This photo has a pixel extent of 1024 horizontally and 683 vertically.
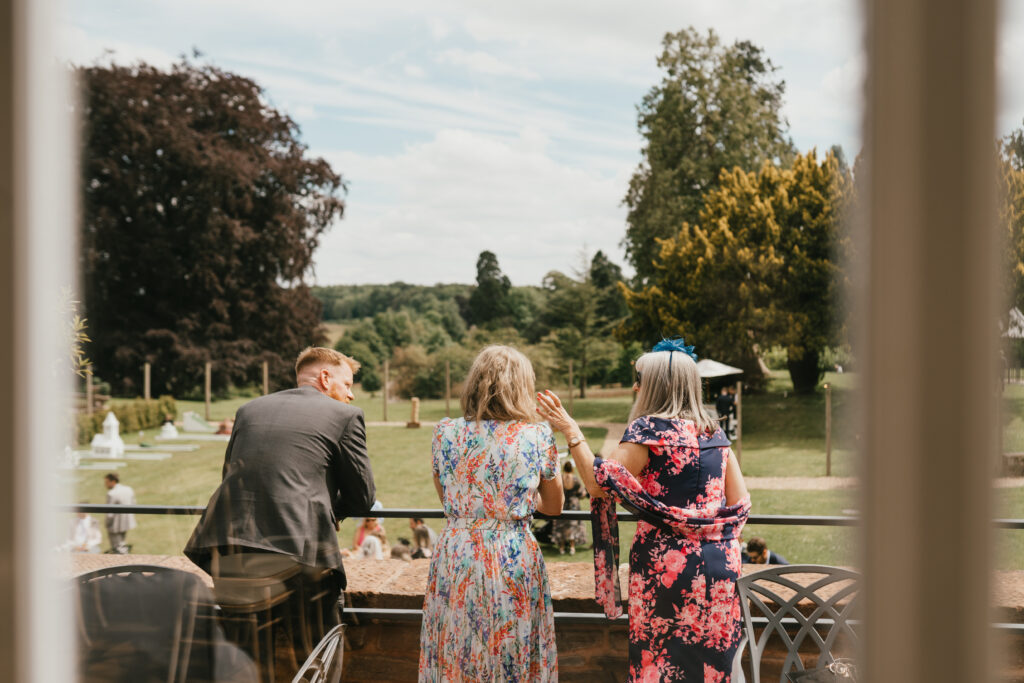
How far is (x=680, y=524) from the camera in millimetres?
1518

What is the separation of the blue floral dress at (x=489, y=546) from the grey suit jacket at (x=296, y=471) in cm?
38

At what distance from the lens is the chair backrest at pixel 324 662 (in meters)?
1.55

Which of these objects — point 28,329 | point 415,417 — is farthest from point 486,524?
point 415,417

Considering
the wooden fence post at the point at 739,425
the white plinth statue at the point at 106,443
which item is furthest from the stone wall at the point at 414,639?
the wooden fence post at the point at 739,425

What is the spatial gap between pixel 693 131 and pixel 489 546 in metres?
8.14

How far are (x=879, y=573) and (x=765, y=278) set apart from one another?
25.1ft

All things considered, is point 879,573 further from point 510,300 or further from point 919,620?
point 510,300

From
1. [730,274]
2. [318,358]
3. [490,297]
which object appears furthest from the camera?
[490,297]

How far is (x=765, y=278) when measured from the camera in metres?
7.58

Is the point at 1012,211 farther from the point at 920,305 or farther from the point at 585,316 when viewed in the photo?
the point at 585,316

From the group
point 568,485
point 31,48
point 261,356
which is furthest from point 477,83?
point 31,48

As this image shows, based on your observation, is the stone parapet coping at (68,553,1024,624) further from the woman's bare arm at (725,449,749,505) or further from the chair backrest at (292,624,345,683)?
the woman's bare arm at (725,449,749,505)

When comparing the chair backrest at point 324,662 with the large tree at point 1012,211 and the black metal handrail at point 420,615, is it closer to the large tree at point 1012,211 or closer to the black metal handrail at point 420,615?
the black metal handrail at point 420,615

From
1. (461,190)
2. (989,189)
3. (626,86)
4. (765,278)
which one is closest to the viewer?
(989,189)
